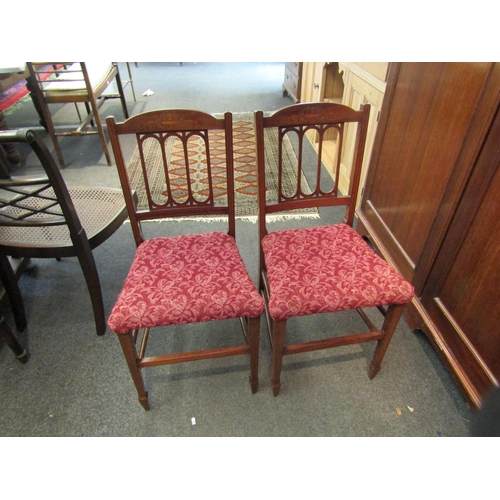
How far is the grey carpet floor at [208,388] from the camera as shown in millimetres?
1166

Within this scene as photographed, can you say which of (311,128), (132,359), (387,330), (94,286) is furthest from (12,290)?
(387,330)

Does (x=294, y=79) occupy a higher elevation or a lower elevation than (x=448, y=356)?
higher

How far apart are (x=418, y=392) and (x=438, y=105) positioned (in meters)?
1.05

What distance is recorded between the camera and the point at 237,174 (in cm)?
267

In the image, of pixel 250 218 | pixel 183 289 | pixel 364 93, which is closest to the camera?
pixel 183 289

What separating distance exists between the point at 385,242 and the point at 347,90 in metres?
1.17

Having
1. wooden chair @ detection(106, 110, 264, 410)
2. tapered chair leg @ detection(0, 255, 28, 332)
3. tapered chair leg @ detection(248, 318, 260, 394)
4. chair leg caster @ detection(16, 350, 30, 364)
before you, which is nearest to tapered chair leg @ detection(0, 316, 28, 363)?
chair leg caster @ detection(16, 350, 30, 364)

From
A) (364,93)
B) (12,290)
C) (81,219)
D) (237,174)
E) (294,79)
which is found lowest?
(237,174)

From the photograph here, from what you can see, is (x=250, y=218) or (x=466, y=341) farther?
(x=250, y=218)

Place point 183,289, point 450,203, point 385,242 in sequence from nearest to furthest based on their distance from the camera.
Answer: point 183,289
point 450,203
point 385,242

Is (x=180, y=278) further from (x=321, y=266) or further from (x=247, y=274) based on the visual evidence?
(x=321, y=266)

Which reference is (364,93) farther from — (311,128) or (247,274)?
(247,274)

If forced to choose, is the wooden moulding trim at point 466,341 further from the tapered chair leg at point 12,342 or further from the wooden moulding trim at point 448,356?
the tapered chair leg at point 12,342

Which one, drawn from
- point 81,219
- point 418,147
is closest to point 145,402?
point 81,219
